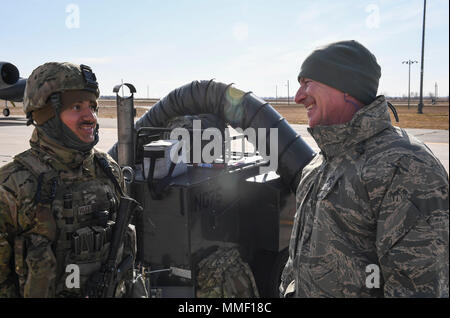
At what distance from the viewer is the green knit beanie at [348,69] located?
187 centimetres

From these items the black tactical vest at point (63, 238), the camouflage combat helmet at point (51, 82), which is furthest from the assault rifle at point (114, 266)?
the camouflage combat helmet at point (51, 82)

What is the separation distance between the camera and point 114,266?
7.64 ft

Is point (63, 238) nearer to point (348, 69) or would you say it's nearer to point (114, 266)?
point (114, 266)

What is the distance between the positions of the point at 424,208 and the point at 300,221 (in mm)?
677

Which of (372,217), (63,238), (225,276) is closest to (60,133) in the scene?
(63,238)

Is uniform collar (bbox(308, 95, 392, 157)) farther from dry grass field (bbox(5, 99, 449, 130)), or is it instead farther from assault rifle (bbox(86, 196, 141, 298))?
assault rifle (bbox(86, 196, 141, 298))

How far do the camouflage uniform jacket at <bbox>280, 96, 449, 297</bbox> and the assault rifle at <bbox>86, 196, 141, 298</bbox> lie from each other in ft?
3.59

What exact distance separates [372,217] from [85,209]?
168 cm

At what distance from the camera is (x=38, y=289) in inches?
83.0

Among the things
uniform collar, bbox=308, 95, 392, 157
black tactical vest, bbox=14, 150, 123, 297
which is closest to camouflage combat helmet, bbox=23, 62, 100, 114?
black tactical vest, bbox=14, 150, 123, 297

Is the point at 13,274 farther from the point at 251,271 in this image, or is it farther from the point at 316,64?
the point at 251,271

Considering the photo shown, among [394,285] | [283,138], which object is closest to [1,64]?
[283,138]

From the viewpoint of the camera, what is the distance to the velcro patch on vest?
2355 mm
